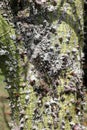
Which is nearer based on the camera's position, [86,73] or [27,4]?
[27,4]

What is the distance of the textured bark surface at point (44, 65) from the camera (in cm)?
123

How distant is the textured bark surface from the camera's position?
4.03 ft

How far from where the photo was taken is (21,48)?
48.9 inches

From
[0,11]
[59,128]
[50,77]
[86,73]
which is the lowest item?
[86,73]

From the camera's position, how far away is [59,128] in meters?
1.23

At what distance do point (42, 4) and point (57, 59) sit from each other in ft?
0.57

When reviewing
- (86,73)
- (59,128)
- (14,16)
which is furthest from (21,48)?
(86,73)

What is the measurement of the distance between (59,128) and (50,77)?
157mm

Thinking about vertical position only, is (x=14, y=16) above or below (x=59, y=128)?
above

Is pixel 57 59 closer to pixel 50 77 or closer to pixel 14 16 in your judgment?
pixel 50 77

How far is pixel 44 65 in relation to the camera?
1240mm

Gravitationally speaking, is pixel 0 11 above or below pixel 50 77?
above

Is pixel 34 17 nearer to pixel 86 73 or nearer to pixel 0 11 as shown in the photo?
pixel 0 11

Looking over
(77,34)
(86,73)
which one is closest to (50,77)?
(77,34)
